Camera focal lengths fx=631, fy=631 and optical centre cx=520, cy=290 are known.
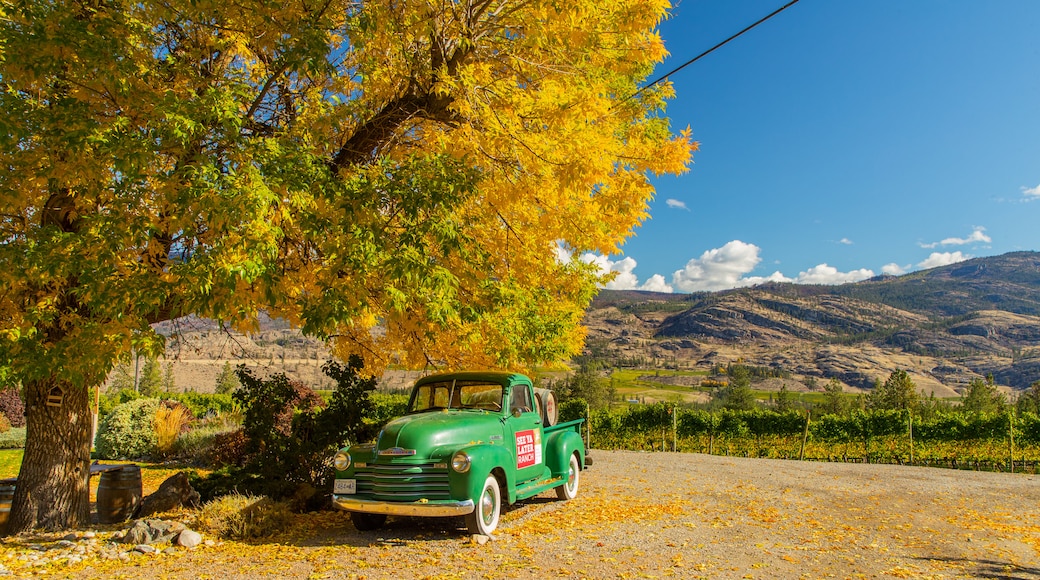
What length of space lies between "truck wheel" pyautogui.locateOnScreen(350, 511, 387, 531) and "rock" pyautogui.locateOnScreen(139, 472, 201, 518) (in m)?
3.34

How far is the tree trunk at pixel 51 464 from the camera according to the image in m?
7.86

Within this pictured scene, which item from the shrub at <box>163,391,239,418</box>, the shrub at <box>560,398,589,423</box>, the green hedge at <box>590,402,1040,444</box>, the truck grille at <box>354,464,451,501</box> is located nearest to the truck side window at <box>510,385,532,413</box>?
the truck grille at <box>354,464,451,501</box>

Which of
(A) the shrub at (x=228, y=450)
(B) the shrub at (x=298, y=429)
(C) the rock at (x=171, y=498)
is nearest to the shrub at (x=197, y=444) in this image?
(A) the shrub at (x=228, y=450)

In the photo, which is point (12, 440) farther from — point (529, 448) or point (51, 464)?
point (529, 448)

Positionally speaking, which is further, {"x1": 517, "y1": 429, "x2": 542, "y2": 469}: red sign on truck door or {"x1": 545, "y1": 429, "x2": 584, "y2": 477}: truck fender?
{"x1": 545, "y1": 429, "x2": 584, "y2": 477}: truck fender

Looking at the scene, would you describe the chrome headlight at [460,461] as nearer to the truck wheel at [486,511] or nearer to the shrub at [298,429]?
the truck wheel at [486,511]

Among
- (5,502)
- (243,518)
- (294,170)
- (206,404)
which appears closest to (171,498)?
(5,502)

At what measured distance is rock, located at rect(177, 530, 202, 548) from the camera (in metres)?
6.76

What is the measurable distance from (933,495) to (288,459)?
11.6m

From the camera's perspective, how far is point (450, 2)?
730 cm

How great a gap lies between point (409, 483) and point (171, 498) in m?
4.47

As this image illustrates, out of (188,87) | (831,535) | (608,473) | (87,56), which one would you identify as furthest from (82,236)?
(608,473)

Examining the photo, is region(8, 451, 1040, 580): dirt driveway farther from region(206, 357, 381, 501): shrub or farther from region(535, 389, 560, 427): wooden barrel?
region(535, 389, 560, 427): wooden barrel

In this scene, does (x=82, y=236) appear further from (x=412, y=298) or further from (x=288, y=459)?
(x=288, y=459)
